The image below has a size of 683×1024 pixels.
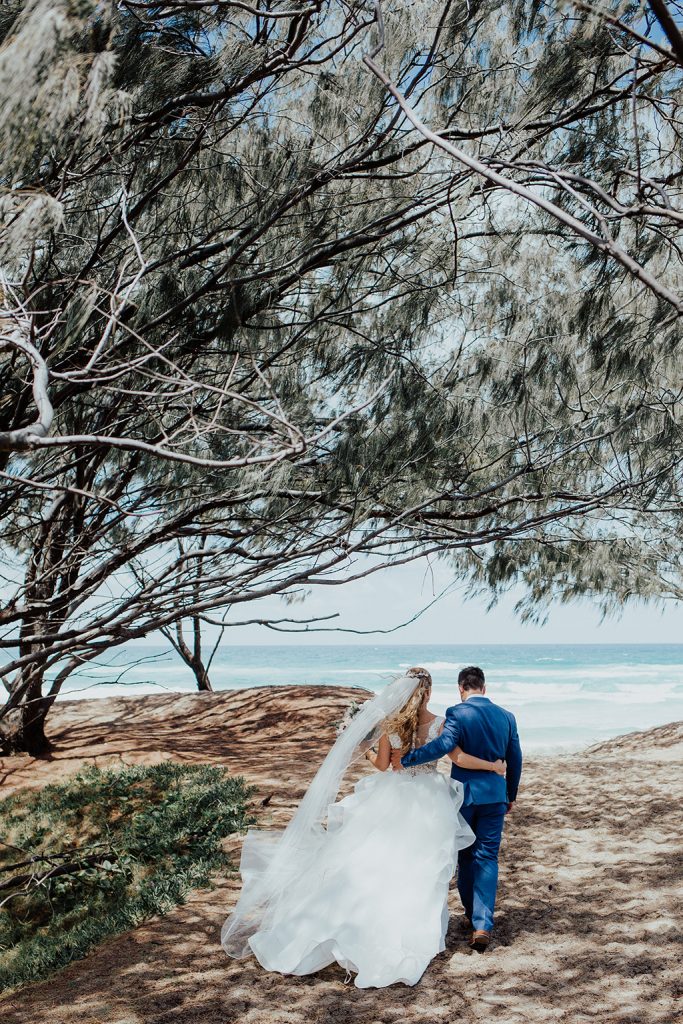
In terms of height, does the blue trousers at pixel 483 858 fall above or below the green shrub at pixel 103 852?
above

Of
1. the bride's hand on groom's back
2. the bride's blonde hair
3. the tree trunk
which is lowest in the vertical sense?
the tree trunk

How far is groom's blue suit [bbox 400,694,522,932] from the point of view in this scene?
3.73m

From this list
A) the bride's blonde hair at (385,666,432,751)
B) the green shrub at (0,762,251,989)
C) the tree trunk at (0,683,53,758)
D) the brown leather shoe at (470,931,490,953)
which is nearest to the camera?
the brown leather shoe at (470,931,490,953)

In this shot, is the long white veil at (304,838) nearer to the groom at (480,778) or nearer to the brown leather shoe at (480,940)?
the groom at (480,778)

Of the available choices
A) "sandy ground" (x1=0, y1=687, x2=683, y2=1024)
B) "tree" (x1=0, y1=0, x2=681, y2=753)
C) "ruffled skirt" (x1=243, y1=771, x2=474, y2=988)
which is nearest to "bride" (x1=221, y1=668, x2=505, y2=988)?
"ruffled skirt" (x1=243, y1=771, x2=474, y2=988)

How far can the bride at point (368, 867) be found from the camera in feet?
11.6

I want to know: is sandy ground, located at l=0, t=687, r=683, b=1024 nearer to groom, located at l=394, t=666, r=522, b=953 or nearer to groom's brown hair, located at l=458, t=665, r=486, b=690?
groom, located at l=394, t=666, r=522, b=953

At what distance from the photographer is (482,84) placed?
3947 mm

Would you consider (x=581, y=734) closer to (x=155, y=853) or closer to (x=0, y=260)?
(x=155, y=853)

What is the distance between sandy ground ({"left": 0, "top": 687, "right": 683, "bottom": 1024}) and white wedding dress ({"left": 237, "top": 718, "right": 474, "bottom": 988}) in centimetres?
13

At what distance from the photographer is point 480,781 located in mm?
3789

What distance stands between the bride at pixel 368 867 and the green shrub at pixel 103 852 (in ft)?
3.09

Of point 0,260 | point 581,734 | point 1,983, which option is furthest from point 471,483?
point 581,734

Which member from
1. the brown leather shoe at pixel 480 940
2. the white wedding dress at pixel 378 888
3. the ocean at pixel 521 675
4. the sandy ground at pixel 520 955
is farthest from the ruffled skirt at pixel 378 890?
the ocean at pixel 521 675
